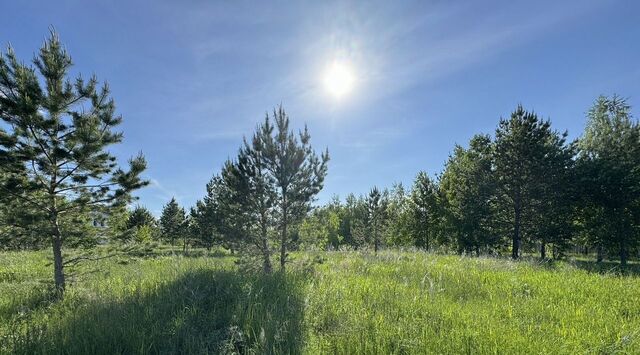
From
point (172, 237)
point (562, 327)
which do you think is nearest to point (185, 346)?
point (562, 327)

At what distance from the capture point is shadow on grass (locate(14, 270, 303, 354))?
13.4 feet

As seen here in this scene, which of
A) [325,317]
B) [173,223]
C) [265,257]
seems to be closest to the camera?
[325,317]

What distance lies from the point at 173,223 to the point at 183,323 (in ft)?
133

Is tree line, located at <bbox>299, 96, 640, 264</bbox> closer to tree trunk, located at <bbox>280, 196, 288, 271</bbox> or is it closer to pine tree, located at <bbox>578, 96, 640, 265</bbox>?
pine tree, located at <bbox>578, 96, 640, 265</bbox>

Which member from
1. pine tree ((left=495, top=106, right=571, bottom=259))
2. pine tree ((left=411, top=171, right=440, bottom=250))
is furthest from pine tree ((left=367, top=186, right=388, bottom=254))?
pine tree ((left=495, top=106, right=571, bottom=259))

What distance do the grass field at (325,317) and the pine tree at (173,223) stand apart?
111 ft

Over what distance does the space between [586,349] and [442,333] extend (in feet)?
5.22

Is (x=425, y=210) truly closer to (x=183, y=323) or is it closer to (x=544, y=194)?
(x=544, y=194)

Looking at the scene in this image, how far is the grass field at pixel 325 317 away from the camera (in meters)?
3.95

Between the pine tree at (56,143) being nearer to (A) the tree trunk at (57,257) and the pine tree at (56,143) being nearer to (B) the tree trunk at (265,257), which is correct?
(A) the tree trunk at (57,257)

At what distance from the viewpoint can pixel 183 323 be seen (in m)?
4.68

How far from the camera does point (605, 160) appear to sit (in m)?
25.6

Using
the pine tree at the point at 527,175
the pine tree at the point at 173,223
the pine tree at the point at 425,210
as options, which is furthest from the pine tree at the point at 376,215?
the pine tree at the point at 173,223

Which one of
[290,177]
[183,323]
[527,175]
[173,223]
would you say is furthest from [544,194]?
[173,223]
